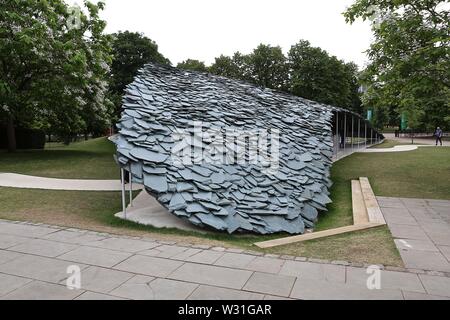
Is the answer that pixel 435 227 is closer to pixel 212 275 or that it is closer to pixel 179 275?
pixel 212 275

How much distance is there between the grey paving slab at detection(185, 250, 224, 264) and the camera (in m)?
4.62

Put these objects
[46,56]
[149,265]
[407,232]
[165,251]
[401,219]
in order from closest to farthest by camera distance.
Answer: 1. [149,265]
2. [165,251]
3. [407,232]
4. [401,219]
5. [46,56]

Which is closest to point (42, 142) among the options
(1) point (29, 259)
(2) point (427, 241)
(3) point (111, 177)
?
(3) point (111, 177)

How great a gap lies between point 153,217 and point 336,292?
4.47m

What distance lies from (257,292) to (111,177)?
1025cm

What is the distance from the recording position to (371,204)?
852 centimetres

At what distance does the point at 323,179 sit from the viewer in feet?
31.8

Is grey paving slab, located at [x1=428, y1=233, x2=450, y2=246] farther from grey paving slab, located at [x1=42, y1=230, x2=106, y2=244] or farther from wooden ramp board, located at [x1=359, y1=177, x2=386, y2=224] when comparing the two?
grey paving slab, located at [x1=42, y1=230, x2=106, y2=244]

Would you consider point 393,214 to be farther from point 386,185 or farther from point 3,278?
point 3,278

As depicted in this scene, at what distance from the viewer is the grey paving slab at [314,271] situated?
4102 mm

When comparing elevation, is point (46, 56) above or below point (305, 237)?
above

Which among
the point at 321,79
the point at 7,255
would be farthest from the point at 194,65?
A: the point at 7,255

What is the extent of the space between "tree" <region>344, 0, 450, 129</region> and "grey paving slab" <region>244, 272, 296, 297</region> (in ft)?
22.3

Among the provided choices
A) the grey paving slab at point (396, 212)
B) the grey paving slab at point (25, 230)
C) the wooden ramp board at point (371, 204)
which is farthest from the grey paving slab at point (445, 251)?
the grey paving slab at point (25, 230)
